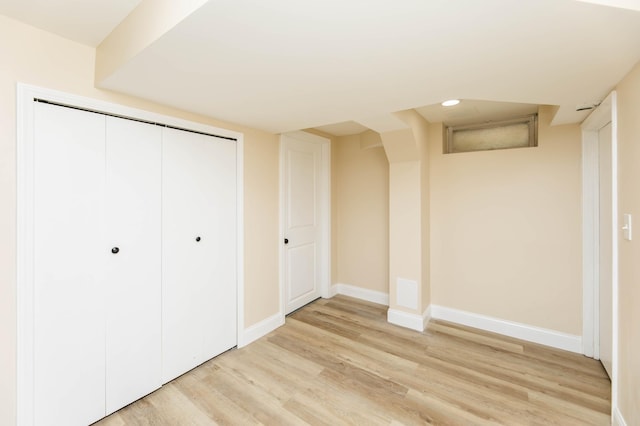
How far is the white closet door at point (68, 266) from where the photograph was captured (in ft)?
5.07

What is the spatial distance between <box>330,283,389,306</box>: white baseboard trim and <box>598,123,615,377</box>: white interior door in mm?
2071

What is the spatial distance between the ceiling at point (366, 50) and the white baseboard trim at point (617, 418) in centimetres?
192

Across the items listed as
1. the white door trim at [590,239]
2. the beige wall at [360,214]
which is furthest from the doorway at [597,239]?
the beige wall at [360,214]

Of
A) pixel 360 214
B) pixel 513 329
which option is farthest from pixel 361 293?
pixel 513 329

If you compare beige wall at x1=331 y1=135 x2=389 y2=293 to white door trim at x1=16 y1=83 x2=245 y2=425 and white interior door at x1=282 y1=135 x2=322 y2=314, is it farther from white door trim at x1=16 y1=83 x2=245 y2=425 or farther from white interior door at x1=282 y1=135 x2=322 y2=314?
white door trim at x1=16 y1=83 x2=245 y2=425

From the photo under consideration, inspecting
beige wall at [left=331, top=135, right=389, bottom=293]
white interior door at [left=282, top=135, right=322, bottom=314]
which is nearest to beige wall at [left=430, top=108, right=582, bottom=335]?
beige wall at [left=331, top=135, right=389, bottom=293]

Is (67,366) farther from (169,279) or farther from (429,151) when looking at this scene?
(429,151)

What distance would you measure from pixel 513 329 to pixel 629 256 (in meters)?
1.66

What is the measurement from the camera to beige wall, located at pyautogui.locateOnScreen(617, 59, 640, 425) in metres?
1.39

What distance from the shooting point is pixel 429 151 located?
3.25 m

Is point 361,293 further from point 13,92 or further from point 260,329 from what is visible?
point 13,92

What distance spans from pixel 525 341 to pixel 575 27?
111 inches

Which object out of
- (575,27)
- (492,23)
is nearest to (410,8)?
(492,23)

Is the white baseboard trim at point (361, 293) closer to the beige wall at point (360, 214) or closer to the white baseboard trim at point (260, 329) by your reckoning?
the beige wall at point (360, 214)
